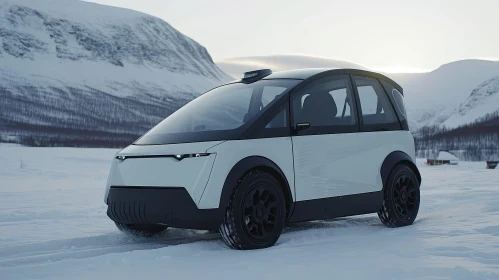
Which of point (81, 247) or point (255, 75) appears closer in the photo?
point (81, 247)

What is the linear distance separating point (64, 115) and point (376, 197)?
145m

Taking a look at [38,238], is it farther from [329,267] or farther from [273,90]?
[329,267]

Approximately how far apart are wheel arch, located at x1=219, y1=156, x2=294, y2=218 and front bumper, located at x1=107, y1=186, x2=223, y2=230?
0.17 meters

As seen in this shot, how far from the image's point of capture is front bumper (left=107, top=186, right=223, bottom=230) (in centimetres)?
474

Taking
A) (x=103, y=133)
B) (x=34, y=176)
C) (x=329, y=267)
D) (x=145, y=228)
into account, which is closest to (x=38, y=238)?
(x=145, y=228)

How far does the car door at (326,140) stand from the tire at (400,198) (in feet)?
1.34

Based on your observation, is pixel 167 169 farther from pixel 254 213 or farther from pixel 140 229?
pixel 140 229

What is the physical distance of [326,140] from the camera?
5.62m

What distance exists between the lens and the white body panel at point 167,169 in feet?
15.5

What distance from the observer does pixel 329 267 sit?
4164 millimetres

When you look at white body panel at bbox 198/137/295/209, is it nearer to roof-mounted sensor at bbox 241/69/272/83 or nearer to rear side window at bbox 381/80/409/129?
roof-mounted sensor at bbox 241/69/272/83

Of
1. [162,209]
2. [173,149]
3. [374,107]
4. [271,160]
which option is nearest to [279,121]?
[271,160]

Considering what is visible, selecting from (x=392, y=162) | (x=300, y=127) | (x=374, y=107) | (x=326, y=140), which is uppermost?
(x=374, y=107)

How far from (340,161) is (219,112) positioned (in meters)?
1.27
